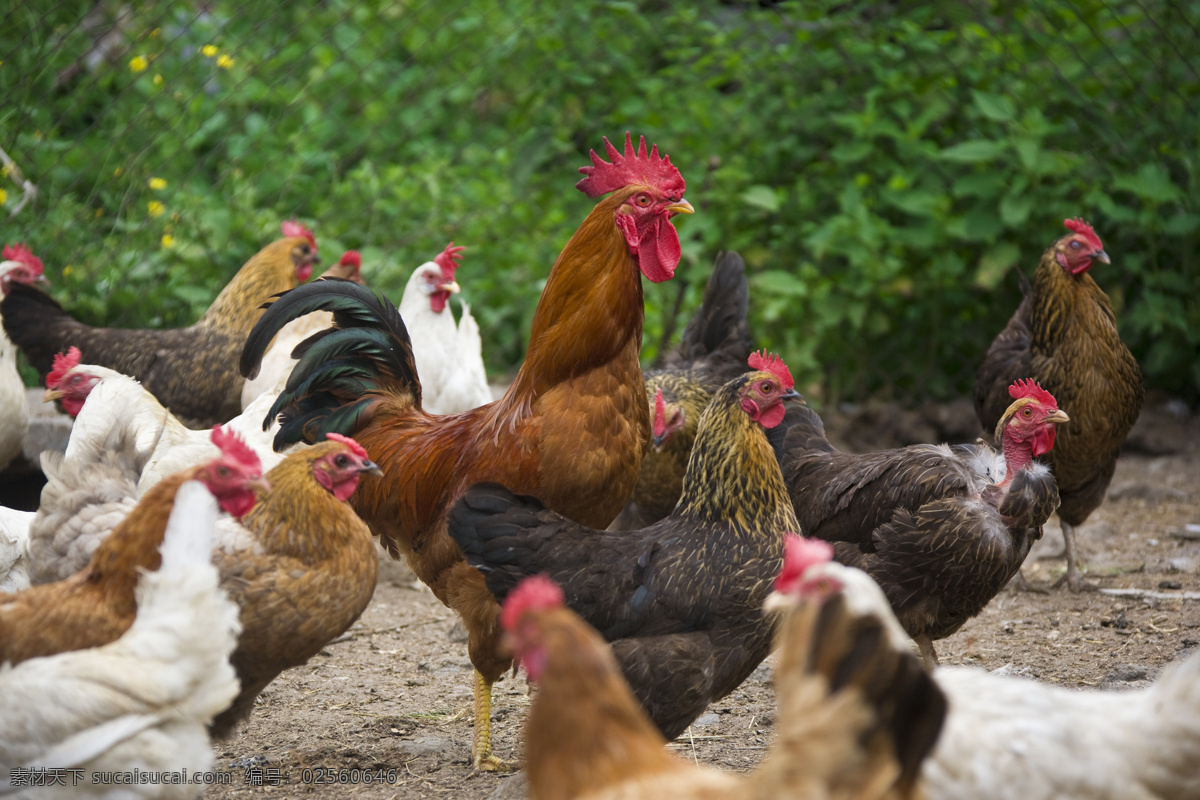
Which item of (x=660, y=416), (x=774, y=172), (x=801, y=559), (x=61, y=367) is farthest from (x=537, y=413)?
(x=774, y=172)

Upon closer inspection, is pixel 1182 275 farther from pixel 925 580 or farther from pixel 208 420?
pixel 208 420

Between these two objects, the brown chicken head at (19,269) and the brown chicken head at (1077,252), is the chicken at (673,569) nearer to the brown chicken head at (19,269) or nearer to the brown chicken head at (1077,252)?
the brown chicken head at (1077,252)

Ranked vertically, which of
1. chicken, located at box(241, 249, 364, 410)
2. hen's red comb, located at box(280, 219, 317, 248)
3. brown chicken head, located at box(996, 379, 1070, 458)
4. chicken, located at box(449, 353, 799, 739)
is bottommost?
brown chicken head, located at box(996, 379, 1070, 458)

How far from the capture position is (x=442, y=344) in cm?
569

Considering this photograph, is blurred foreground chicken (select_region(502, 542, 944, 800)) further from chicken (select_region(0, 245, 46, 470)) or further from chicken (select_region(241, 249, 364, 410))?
chicken (select_region(0, 245, 46, 470))

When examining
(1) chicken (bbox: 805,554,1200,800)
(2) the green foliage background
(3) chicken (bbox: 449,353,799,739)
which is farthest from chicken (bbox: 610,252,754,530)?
(1) chicken (bbox: 805,554,1200,800)

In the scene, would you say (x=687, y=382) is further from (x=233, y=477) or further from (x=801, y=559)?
(x=801, y=559)

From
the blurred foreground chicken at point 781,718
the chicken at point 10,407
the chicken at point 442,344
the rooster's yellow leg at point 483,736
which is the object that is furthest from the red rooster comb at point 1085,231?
the chicken at point 10,407

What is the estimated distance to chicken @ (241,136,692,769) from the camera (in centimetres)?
353

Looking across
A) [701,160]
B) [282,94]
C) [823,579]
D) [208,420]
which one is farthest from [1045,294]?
[282,94]

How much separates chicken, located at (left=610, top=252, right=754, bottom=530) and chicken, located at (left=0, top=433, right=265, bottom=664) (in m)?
2.29

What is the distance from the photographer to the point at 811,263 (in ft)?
23.2

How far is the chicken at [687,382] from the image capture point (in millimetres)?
5082

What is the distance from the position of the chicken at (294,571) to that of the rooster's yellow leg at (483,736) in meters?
0.63
